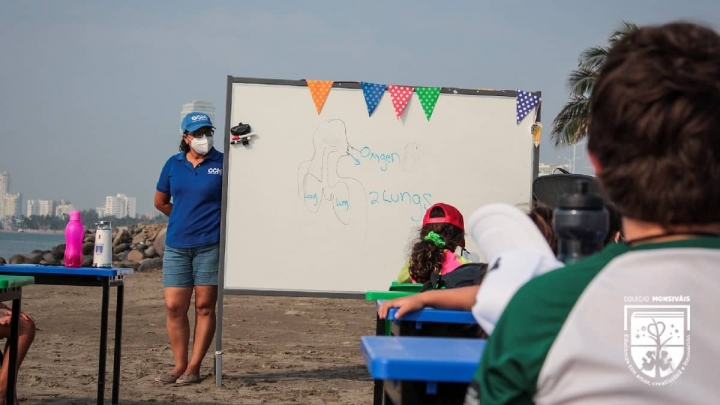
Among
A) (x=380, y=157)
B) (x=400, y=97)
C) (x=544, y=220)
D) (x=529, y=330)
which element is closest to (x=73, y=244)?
(x=380, y=157)

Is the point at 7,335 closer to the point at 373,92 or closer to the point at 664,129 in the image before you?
the point at 373,92

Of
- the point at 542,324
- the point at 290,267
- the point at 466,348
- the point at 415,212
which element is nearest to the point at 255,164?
the point at 290,267

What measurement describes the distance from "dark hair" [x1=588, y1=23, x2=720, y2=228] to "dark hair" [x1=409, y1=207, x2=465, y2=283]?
292 centimetres

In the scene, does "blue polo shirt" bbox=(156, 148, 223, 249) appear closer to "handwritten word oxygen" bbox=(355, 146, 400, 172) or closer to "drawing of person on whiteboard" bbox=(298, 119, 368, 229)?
"drawing of person on whiteboard" bbox=(298, 119, 368, 229)

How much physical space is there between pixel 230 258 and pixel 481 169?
2.02m

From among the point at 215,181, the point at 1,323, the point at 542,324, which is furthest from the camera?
the point at 215,181

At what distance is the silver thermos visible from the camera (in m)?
5.23

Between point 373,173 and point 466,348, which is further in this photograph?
point 373,173

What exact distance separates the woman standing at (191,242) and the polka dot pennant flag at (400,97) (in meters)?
1.39

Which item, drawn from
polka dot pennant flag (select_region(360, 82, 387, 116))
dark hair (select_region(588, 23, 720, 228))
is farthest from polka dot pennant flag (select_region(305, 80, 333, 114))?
dark hair (select_region(588, 23, 720, 228))

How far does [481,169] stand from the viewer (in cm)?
692

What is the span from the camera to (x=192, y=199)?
6.53 metres

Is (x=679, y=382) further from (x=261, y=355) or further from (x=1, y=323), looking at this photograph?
(x=261, y=355)

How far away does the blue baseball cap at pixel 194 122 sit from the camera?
6457mm
